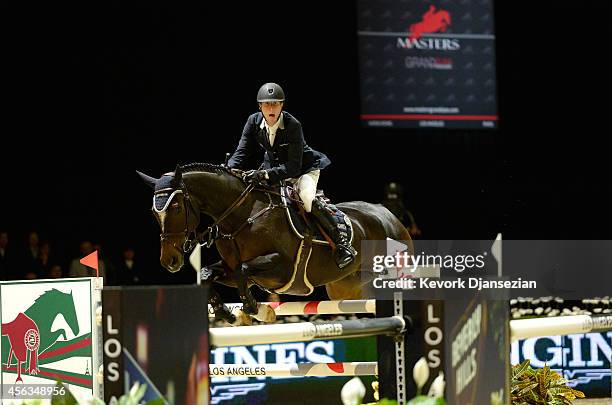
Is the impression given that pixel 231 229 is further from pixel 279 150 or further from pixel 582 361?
pixel 582 361

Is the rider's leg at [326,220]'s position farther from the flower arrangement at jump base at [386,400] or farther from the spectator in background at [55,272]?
the spectator in background at [55,272]

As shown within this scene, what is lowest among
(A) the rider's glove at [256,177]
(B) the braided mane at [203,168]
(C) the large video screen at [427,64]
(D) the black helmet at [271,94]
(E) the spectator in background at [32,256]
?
(E) the spectator in background at [32,256]

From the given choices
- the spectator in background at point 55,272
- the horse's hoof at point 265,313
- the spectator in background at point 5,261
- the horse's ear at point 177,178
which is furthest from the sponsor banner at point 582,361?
the spectator in background at point 5,261

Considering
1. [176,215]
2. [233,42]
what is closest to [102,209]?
[233,42]

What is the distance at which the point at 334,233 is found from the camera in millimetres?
4656

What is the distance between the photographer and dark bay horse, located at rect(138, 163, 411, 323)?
413 centimetres

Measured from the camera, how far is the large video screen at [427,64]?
371 inches

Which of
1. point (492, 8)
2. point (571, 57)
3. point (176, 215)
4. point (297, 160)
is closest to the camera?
point (176, 215)

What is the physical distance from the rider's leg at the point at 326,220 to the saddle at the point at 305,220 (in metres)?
0.03

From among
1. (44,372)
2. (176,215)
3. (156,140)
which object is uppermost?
(156,140)

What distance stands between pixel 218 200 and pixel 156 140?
4476 millimetres

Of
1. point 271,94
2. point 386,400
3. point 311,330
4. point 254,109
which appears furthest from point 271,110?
point 254,109

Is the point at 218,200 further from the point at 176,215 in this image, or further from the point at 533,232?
the point at 533,232

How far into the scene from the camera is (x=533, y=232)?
9695 mm
